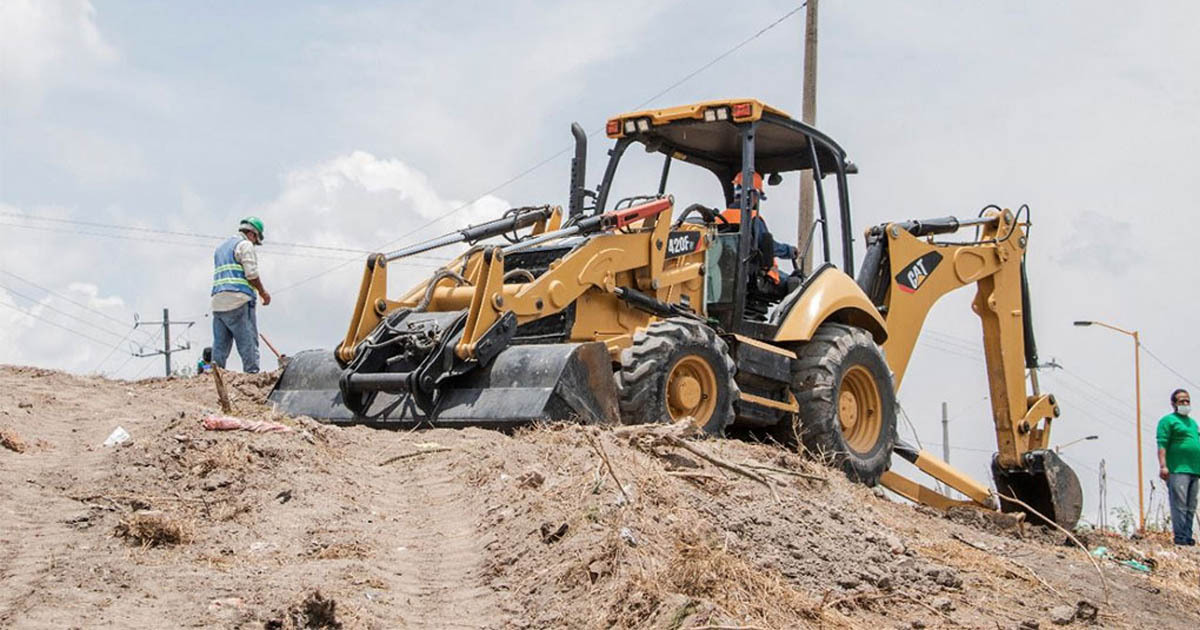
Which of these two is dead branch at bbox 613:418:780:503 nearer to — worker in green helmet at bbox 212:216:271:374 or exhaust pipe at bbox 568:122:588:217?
exhaust pipe at bbox 568:122:588:217

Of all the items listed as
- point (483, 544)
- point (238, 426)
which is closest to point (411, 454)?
point (238, 426)

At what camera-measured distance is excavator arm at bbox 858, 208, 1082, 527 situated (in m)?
12.0

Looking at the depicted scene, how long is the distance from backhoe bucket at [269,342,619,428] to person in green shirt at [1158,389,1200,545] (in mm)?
6909

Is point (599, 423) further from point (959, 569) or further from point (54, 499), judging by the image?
point (54, 499)

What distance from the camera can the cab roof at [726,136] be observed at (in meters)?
10.6

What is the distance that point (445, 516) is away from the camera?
7012 millimetres

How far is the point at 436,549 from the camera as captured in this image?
6.32 meters

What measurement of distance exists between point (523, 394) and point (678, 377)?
126cm

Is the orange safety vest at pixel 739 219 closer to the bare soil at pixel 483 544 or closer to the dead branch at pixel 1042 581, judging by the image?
the bare soil at pixel 483 544

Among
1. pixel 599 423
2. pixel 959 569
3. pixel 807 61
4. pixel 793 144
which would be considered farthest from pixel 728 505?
pixel 807 61

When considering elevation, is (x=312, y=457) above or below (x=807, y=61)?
below

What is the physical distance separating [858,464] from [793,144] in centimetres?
271

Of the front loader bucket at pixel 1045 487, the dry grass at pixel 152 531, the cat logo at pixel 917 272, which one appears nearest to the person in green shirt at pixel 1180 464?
the front loader bucket at pixel 1045 487

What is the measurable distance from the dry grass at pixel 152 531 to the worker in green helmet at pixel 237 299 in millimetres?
6218
